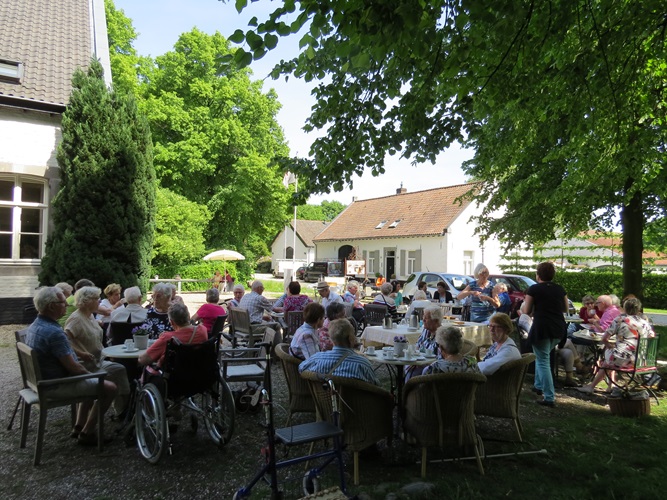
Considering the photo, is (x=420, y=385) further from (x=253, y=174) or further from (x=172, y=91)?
(x=172, y=91)

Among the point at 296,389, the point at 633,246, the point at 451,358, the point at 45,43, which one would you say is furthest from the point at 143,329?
the point at 45,43

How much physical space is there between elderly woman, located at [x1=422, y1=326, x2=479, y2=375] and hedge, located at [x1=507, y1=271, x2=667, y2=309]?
20444 millimetres

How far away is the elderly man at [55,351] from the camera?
4.32m

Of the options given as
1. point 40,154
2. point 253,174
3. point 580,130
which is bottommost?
point 580,130

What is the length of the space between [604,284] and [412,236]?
38.1ft

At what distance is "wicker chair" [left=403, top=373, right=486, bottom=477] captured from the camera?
3793 millimetres

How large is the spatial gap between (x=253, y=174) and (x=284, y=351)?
2206 centimetres

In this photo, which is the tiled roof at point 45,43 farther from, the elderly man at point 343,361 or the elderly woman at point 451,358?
the elderly woman at point 451,358

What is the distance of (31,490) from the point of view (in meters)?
3.73

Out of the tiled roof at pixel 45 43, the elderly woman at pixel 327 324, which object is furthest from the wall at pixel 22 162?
the elderly woman at pixel 327 324

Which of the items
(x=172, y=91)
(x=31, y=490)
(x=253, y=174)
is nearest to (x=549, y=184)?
(x=31, y=490)

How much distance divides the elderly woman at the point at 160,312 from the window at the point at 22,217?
8.20 meters

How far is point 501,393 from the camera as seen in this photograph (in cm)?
461

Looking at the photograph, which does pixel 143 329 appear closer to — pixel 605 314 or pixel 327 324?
pixel 327 324
